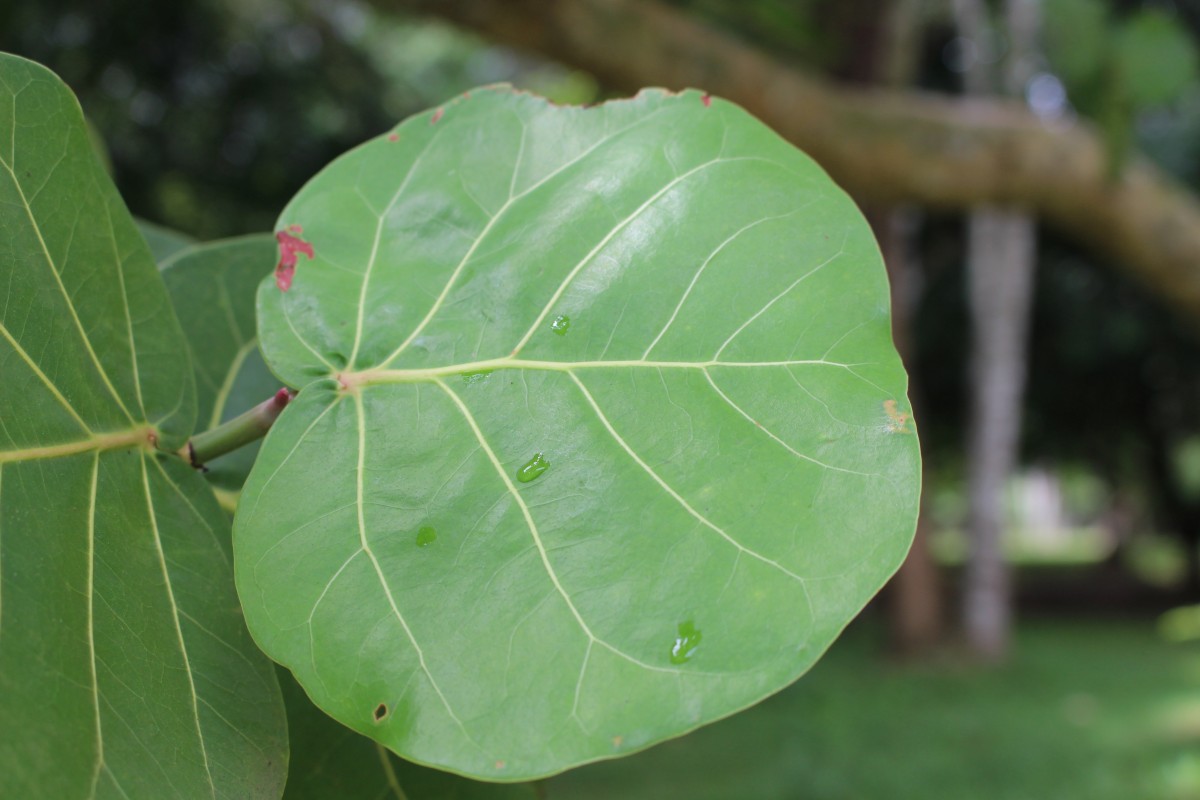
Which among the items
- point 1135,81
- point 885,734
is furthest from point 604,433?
point 885,734

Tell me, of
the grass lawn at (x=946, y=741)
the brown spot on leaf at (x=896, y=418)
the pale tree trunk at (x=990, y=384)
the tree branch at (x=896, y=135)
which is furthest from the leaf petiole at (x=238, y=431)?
the pale tree trunk at (x=990, y=384)

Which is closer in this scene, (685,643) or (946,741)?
(685,643)

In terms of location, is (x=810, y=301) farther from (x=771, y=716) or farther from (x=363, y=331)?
(x=771, y=716)

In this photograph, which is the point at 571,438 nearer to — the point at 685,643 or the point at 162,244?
the point at 685,643

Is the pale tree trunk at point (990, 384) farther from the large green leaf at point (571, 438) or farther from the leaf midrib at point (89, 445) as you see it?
the leaf midrib at point (89, 445)

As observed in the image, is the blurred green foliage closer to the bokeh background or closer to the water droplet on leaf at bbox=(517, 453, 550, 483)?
the bokeh background

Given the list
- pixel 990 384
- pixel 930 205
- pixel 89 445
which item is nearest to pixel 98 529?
pixel 89 445
